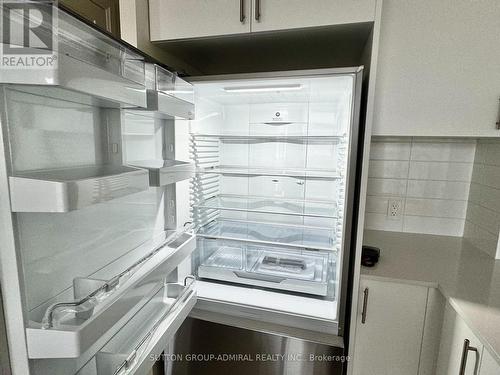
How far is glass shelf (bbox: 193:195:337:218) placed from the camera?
143 centimetres

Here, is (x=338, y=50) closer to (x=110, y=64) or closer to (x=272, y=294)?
(x=110, y=64)

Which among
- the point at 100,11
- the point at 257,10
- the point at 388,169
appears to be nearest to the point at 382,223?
the point at 388,169

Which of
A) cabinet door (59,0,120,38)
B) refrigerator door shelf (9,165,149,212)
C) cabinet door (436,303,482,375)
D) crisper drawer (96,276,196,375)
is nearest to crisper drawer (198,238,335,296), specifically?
crisper drawer (96,276,196,375)

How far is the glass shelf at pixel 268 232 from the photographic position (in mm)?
1458

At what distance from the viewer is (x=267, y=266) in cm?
150

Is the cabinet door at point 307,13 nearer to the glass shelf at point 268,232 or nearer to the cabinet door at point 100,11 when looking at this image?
A: the cabinet door at point 100,11

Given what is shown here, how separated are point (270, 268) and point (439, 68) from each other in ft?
3.98

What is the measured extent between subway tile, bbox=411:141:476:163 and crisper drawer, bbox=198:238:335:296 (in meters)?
0.80

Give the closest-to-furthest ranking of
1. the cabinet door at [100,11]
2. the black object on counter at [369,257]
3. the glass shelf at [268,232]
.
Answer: the cabinet door at [100,11], the black object on counter at [369,257], the glass shelf at [268,232]

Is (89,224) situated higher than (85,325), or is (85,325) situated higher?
(89,224)

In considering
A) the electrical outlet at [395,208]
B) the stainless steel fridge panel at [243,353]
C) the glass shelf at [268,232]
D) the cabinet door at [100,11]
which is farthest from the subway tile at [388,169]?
the cabinet door at [100,11]

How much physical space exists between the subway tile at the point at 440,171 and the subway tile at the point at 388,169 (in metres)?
0.04

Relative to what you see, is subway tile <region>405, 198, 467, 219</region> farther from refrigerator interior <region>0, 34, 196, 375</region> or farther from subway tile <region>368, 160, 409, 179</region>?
refrigerator interior <region>0, 34, 196, 375</region>

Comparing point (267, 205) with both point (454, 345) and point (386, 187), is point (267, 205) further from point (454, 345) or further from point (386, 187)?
point (454, 345)
